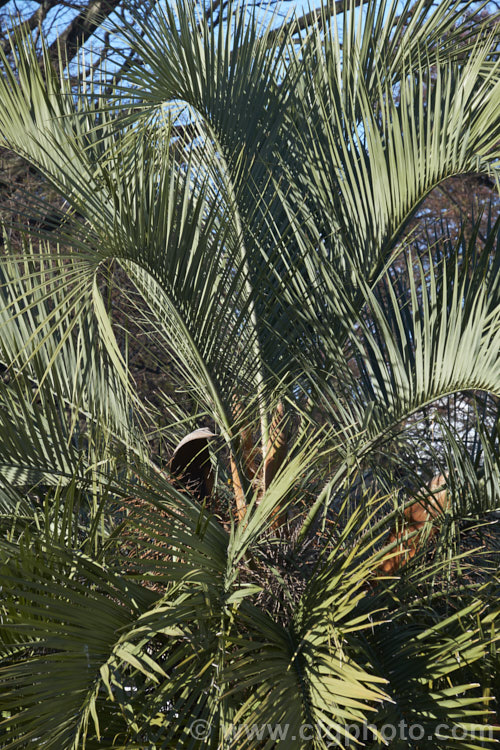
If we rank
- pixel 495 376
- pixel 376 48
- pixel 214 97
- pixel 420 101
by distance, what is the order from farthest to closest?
pixel 376 48 → pixel 214 97 → pixel 420 101 → pixel 495 376

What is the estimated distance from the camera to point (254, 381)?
5.70 feet

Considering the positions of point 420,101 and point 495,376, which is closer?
point 495,376

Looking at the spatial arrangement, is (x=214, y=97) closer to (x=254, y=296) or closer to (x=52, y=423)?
(x=254, y=296)

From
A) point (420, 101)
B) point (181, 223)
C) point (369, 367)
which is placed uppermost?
point (420, 101)

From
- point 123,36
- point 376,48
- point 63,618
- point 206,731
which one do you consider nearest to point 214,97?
point 123,36

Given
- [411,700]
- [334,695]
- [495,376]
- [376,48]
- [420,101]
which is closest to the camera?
[334,695]

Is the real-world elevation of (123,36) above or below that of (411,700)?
above

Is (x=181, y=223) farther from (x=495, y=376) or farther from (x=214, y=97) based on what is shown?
(x=495, y=376)

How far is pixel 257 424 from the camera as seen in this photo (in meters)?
1.77

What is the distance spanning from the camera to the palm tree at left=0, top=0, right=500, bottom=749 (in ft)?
3.65

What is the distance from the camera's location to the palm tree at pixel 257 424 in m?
1.11

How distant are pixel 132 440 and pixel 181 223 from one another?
74 centimetres

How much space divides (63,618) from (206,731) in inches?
11.6

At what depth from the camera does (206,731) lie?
1133 millimetres
